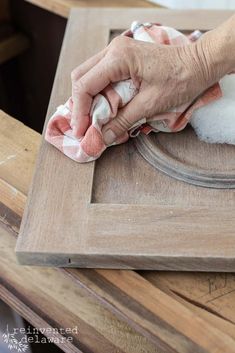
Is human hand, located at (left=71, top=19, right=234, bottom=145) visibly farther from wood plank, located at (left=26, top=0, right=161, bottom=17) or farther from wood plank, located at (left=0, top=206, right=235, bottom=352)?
wood plank, located at (left=26, top=0, right=161, bottom=17)

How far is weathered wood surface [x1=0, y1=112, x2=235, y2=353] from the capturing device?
45cm

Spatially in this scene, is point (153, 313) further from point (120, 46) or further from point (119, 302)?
point (120, 46)

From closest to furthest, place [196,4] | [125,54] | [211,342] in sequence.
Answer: [211,342], [125,54], [196,4]

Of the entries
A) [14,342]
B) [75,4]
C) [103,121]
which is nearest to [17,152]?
[103,121]

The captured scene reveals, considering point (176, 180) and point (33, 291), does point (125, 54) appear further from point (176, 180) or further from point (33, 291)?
point (33, 291)

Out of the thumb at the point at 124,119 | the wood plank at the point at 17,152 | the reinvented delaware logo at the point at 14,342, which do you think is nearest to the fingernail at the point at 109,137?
the thumb at the point at 124,119

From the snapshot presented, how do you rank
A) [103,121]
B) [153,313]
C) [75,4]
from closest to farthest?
[153,313] → [103,121] → [75,4]

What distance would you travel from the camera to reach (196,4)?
96 centimetres

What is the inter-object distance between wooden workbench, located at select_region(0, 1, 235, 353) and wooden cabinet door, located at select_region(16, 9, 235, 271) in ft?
0.07

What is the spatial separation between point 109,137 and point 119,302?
193 millimetres

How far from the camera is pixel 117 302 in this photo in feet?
1.54

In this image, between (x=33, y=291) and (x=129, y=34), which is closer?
(x=33, y=291)

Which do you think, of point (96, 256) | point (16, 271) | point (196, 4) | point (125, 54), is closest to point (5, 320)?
point (16, 271)

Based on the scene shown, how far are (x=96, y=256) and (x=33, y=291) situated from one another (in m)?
0.10
